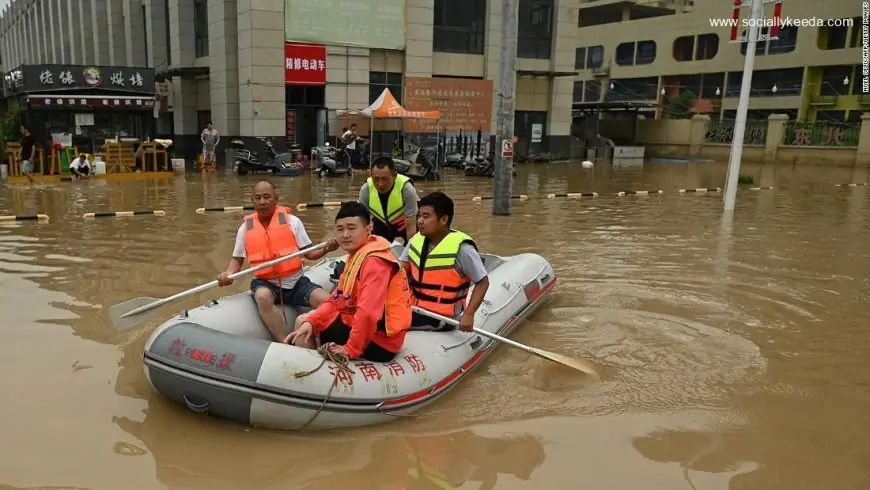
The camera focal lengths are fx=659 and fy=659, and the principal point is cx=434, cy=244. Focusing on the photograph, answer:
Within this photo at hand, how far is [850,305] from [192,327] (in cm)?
569

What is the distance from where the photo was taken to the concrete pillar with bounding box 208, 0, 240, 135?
1931 cm

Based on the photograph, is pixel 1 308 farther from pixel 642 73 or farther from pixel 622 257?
pixel 642 73

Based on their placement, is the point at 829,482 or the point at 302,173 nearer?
the point at 829,482

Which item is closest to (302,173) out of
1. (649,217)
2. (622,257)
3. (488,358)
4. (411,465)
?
(649,217)

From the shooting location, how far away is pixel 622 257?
26.3ft

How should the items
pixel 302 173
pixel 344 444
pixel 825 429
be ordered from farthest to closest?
pixel 302 173 → pixel 825 429 → pixel 344 444

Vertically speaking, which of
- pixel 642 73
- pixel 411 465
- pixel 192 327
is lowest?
pixel 411 465

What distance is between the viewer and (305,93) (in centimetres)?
1986

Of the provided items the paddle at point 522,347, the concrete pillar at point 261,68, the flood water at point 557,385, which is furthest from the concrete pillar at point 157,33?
the paddle at point 522,347

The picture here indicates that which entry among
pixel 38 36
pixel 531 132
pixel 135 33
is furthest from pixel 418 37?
pixel 38 36

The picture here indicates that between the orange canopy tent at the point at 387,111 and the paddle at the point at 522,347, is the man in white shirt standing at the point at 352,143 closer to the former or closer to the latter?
the orange canopy tent at the point at 387,111

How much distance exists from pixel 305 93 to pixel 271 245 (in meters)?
16.2

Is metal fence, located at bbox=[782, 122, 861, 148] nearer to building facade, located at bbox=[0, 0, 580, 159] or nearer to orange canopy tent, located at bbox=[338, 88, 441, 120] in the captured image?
building facade, located at bbox=[0, 0, 580, 159]

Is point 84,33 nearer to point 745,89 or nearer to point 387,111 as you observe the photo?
point 387,111
